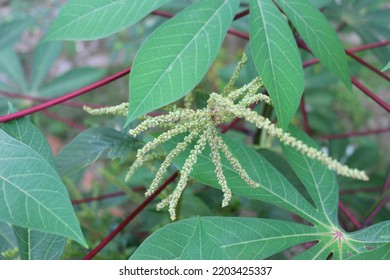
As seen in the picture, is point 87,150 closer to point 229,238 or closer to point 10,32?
point 229,238

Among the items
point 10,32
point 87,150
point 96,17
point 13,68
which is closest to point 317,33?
point 96,17

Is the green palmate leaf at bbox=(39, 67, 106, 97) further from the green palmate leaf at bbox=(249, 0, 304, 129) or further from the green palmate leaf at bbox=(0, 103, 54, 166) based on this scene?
the green palmate leaf at bbox=(249, 0, 304, 129)

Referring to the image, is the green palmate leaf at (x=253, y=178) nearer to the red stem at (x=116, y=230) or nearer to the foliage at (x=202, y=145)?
the foliage at (x=202, y=145)

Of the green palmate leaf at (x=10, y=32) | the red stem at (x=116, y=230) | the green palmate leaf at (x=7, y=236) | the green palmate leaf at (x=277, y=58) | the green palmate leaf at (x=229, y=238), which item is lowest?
the green palmate leaf at (x=7, y=236)

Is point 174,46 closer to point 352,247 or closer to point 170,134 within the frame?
point 170,134

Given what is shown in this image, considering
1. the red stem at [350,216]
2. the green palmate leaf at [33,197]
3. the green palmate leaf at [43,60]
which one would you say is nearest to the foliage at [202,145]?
the green palmate leaf at [33,197]

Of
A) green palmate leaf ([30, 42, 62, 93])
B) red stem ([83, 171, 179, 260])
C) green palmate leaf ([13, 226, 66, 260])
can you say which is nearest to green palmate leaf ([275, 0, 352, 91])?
red stem ([83, 171, 179, 260])
